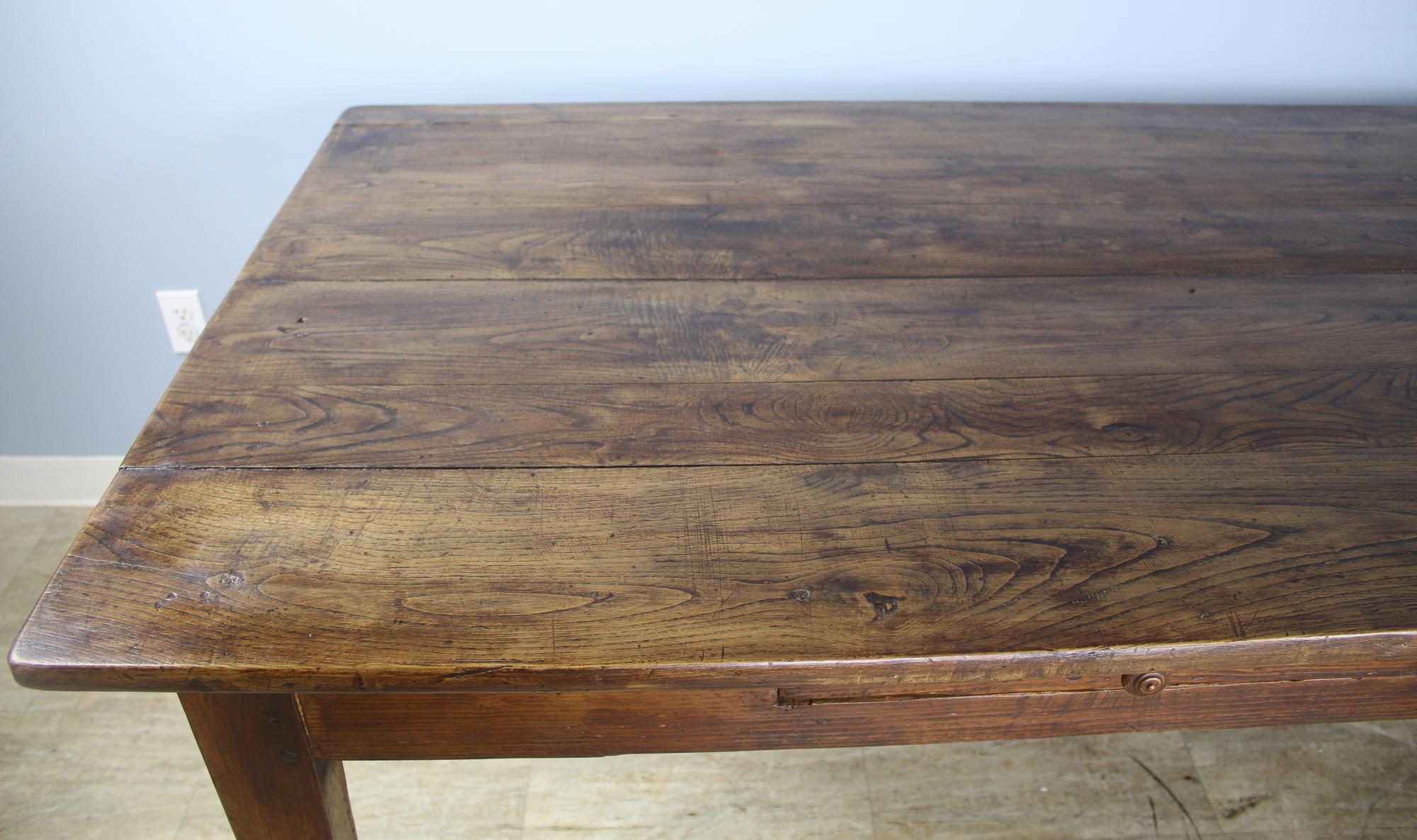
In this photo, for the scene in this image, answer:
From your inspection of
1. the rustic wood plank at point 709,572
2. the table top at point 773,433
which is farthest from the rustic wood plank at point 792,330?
the rustic wood plank at point 709,572

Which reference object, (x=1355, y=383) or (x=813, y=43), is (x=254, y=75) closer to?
(x=813, y=43)

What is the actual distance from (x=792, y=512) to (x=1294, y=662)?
0.32 metres

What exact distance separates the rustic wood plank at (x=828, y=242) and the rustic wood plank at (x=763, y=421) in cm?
18

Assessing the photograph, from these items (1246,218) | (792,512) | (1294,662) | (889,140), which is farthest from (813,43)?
(1294,662)

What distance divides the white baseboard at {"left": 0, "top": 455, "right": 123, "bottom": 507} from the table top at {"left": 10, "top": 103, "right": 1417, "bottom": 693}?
826 mm

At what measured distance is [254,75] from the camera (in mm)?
1364

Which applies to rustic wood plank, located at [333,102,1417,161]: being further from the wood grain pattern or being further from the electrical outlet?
the electrical outlet

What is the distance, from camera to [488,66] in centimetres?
136

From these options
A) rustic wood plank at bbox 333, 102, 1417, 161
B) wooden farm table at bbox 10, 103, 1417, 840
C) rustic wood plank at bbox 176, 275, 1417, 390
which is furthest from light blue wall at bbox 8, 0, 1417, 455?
rustic wood plank at bbox 176, 275, 1417, 390

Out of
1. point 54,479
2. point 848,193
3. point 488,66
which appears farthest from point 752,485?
point 54,479

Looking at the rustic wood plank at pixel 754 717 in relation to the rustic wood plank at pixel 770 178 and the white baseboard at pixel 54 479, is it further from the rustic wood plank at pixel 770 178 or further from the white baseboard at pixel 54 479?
the white baseboard at pixel 54 479

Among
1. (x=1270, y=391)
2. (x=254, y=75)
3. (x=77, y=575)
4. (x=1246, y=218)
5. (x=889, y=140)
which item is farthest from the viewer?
(x=254, y=75)

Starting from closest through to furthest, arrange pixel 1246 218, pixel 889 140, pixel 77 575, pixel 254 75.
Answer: pixel 77 575 → pixel 1246 218 → pixel 889 140 → pixel 254 75

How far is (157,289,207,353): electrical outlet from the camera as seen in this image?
154cm
